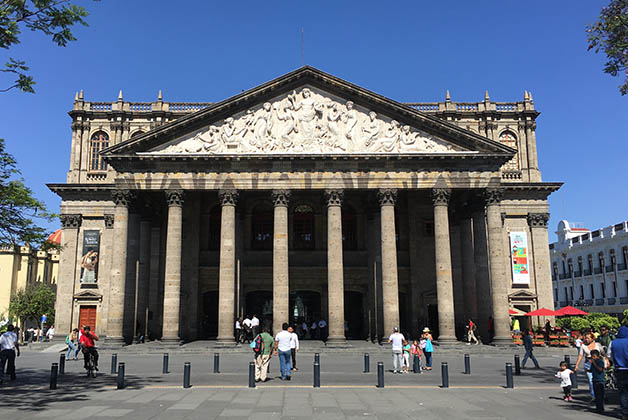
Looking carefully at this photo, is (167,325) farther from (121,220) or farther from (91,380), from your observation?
(91,380)

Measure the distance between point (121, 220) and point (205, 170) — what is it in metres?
6.18

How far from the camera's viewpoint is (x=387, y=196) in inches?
1307

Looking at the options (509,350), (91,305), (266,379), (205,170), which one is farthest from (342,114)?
(91,305)

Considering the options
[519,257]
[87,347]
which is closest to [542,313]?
[519,257]

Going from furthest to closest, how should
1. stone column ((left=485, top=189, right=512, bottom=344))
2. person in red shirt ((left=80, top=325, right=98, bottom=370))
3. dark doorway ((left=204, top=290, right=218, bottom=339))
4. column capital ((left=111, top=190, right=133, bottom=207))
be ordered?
dark doorway ((left=204, top=290, right=218, bottom=339)) < column capital ((left=111, top=190, right=133, bottom=207)) < stone column ((left=485, top=189, right=512, bottom=344)) < person in red shirt ((left=80, top=325, right=98, bottom=370))

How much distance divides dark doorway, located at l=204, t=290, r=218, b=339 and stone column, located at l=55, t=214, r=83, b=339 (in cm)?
982

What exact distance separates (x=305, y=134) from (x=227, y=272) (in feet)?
33.5

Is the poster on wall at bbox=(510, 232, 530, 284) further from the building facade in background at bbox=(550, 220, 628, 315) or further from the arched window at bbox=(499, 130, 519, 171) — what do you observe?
the building facade in background at bbox=(550, 220, 628, 315)

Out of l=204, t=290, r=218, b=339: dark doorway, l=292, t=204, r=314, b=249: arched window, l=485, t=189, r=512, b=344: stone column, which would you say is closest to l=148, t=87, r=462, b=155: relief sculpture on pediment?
l=485, t=189, r=512, b=344: stone column

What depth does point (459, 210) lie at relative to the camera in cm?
3756

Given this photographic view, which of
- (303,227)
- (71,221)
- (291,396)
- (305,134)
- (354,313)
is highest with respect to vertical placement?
(305,134)

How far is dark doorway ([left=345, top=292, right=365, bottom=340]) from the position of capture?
1528 inches

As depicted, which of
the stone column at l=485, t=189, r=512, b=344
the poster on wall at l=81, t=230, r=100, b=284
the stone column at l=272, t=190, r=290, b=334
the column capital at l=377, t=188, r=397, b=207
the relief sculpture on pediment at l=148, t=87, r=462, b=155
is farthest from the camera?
the poster on wall at l=81, t=230, r=100, b=284

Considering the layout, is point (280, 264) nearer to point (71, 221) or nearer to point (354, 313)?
point (354, 313)
